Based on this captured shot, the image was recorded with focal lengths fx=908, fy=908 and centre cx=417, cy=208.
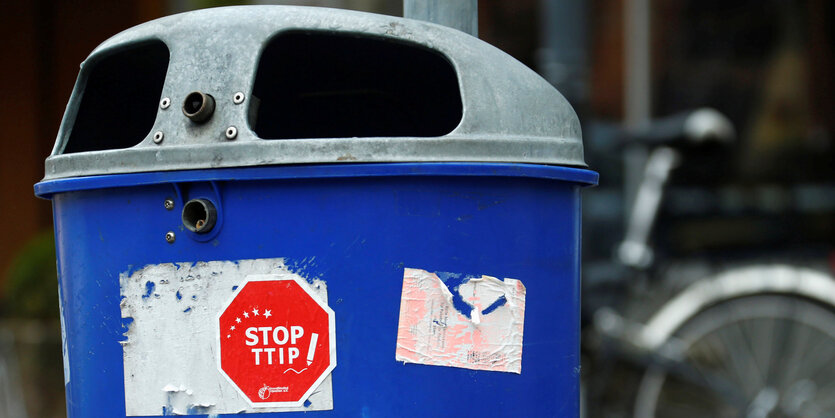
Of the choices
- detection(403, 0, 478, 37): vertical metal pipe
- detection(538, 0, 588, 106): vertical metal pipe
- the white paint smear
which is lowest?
the white paint smear

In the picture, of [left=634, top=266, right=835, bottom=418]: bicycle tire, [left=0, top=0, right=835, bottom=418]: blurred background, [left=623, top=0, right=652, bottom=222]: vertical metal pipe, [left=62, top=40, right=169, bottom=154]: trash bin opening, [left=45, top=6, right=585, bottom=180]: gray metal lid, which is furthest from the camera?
[left=623, top=0, right=652, bottom=222]: vertical metal pipe

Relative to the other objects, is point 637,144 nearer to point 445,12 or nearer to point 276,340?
point 445,12

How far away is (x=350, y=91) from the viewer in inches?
84.6

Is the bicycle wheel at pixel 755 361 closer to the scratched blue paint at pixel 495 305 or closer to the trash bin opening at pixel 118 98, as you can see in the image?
the scratched blue paint at pixel 495 305

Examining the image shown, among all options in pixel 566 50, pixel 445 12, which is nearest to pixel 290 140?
pixel 445 12

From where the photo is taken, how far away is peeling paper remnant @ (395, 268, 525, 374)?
1431 mm

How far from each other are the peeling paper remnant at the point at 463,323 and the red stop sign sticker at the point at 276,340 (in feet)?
0.41

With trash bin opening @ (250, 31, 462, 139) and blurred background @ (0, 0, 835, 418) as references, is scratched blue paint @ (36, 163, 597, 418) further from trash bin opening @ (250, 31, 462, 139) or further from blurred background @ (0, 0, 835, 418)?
blurred background @ (0, 0, 835, 418)

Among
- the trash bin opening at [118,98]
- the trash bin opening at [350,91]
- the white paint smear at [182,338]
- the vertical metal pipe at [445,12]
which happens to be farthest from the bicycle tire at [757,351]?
the white paint smear at [182,338]

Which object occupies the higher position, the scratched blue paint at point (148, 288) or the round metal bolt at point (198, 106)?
the round metal bolt at point (198, 106)

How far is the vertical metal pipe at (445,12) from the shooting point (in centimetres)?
187

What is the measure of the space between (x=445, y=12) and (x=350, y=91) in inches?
14.7

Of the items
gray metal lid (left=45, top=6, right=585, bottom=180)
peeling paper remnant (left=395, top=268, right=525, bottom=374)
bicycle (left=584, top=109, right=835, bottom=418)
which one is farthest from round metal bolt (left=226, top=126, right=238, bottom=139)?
bicycle (left=584, top=109, right=835, bottom=418)

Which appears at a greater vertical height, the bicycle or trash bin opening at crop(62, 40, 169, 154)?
trash bin opening at crop(62, 40, 169, 154)
